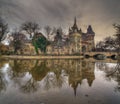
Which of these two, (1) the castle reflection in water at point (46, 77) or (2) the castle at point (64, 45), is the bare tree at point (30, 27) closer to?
(2) the castle at point (64, 45)

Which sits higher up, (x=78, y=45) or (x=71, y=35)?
(x=71, y=35)

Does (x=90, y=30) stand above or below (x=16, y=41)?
above

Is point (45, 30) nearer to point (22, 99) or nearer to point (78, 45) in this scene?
point (78, 45)

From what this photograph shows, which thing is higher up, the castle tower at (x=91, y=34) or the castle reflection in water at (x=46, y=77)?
the castle tower at (x=91, y=34)

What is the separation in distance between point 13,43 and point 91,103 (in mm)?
41897

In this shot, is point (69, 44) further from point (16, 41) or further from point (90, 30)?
point (90, 30)

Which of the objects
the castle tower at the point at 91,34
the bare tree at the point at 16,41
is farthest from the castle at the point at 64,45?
the bare tree at the point at 16,41

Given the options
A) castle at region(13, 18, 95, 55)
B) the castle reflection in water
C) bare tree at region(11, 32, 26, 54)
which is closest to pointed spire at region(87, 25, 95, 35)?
castle at region(13, 18, 95, 55)

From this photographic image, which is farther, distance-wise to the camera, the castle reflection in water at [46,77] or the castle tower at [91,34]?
the castle tower at [91,34]

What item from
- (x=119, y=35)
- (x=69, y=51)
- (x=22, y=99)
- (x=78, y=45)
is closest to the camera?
(x=22, y=99)

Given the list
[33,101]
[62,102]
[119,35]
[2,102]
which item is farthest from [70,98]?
[119,35]

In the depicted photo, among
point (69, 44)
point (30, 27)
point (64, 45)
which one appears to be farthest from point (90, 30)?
point (30, 27)

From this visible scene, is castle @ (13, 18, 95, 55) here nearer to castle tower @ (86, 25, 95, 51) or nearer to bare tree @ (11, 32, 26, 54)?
castle tower @ (86, 25, 95, 51)

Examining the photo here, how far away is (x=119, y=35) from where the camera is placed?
28.9 metres
